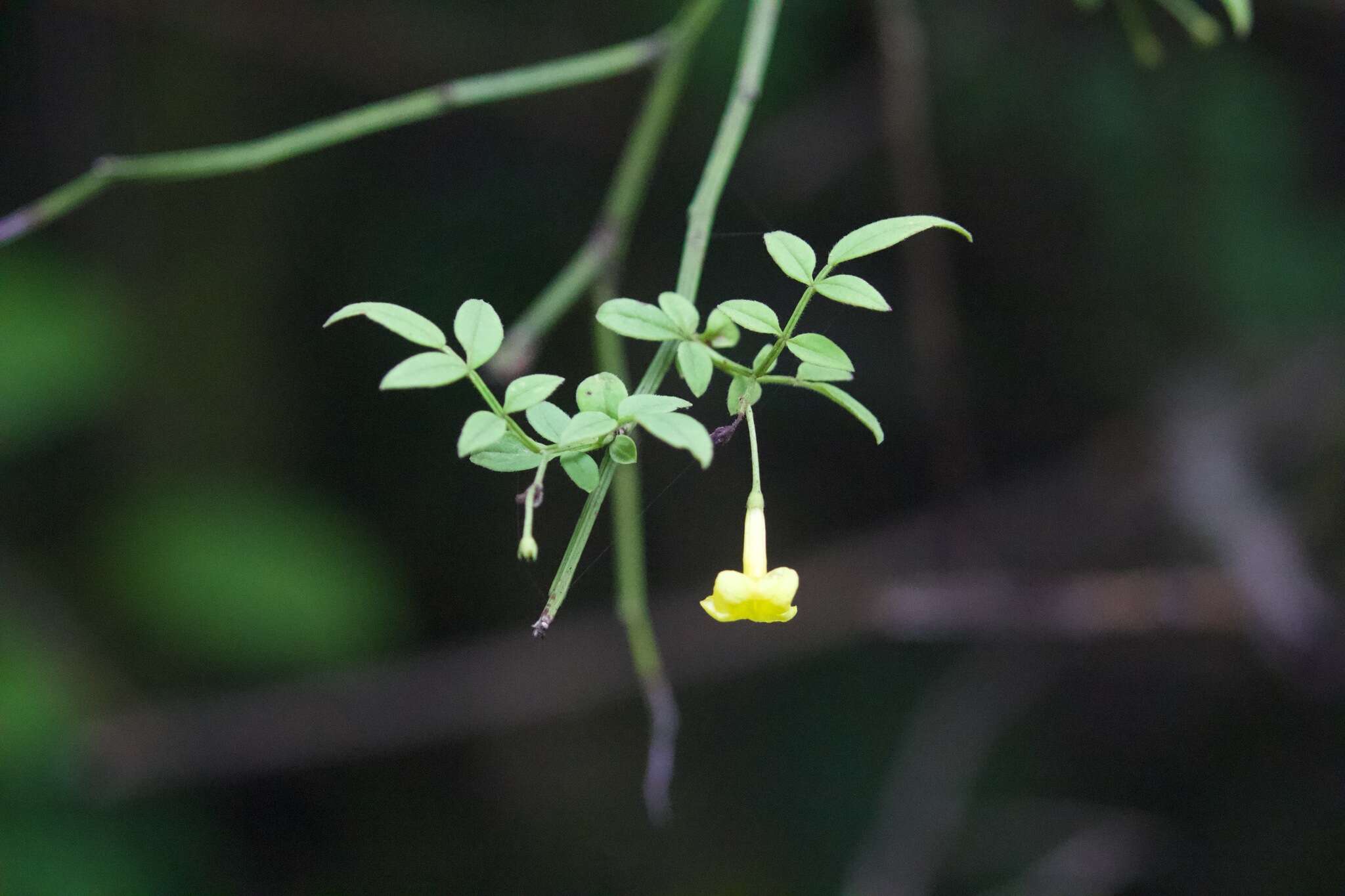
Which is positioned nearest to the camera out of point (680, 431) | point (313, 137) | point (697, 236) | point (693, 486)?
point (680, 431)

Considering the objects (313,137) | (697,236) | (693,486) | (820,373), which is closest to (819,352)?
(820,373)

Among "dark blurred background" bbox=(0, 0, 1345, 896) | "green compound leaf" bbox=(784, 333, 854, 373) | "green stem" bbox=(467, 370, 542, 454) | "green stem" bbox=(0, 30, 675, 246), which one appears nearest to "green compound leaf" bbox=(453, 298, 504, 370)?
"green stem" bbox=(467, 370, 542, 454)

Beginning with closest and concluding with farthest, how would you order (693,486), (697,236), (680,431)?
1. (680,431)
2. (697,236)
3. (693,486)

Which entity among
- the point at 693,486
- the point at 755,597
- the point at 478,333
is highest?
the point at 693,486

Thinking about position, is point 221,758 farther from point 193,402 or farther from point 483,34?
point 483,34

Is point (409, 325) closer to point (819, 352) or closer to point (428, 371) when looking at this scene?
point (428, 371)

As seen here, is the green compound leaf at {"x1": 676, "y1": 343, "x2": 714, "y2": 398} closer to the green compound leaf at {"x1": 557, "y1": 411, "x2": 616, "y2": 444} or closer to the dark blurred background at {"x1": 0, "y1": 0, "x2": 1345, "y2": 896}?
the green compound leaf at {"x1": 557, "y1": 411, "x2": 616, "y2": 444}

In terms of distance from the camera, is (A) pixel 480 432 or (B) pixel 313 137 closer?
(A) pixel 480 432
